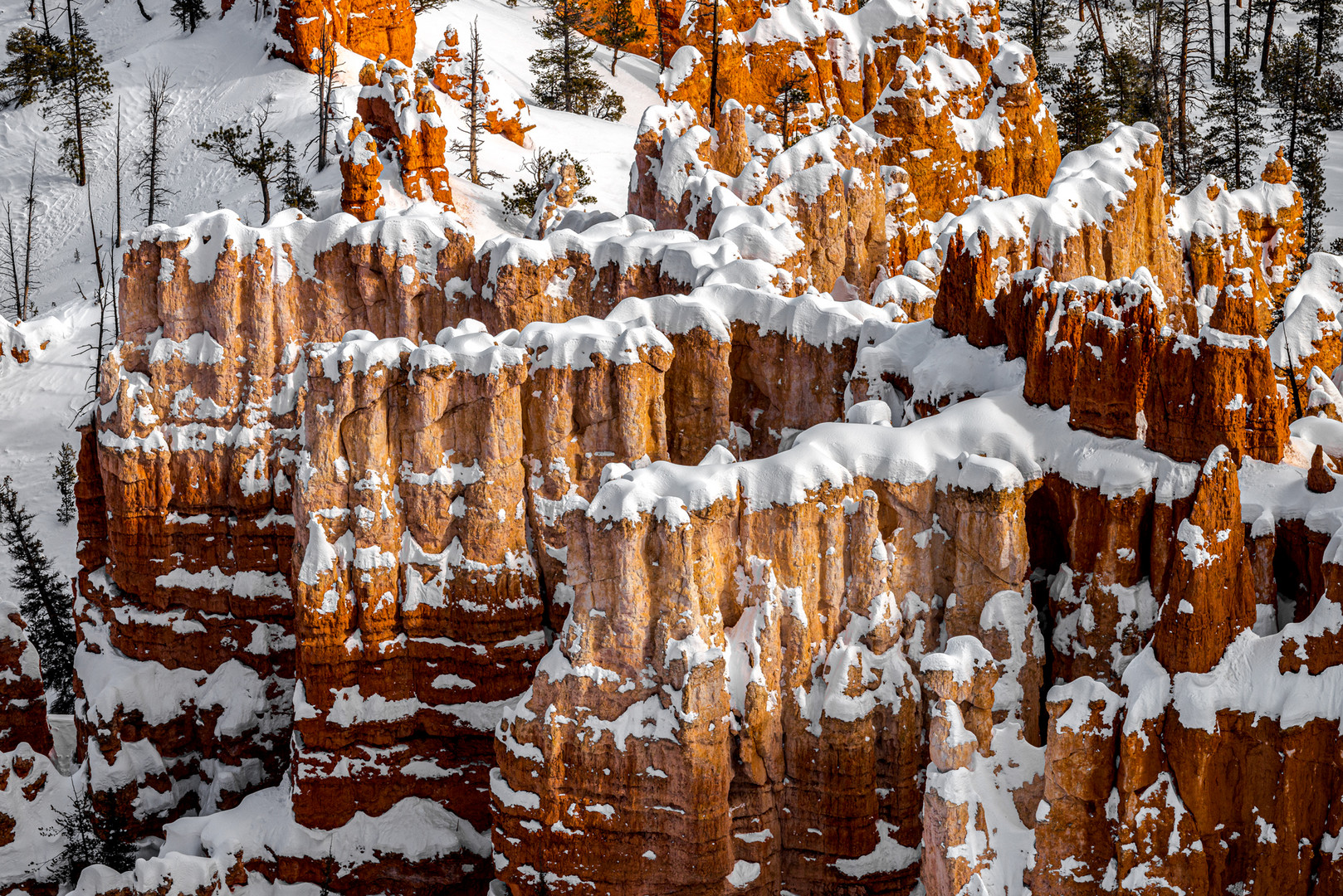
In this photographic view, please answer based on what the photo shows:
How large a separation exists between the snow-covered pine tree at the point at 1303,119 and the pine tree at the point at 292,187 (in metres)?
34.0

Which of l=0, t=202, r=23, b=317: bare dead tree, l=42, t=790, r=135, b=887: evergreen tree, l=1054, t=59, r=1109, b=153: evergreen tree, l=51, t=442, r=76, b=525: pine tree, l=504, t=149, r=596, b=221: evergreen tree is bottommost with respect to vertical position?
l=42, t=790, r=135, b=887: evergreen tree

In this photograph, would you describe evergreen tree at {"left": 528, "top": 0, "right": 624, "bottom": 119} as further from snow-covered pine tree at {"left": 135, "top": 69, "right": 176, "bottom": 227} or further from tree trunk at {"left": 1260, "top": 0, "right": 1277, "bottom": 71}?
tree trunk at {"left": 1260, "top": 0, "right": 1277, "bottom": 71}

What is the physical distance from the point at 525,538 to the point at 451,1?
56.1 meters

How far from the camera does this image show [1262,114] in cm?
5753

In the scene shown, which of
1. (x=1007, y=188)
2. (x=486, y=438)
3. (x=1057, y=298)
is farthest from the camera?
(x=1007, y=188)

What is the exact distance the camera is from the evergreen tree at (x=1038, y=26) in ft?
211

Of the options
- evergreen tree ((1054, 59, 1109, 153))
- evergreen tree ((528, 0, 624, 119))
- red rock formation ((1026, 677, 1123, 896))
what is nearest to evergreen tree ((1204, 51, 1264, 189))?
evergreen tree ((1054, 59, 1109, 153))

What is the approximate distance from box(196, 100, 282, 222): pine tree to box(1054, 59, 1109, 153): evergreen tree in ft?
102

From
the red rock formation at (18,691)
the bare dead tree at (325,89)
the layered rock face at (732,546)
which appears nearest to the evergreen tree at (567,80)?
the bare dead tree at (325,89)

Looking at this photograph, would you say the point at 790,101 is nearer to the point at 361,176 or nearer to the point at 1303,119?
the point at 361,176

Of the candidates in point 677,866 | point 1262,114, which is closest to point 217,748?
point 677,866

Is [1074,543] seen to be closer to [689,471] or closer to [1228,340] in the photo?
[1228,340]

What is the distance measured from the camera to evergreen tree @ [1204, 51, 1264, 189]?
47812 mm

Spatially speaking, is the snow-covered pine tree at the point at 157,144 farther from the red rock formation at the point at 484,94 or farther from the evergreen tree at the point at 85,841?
the evergreen tree at the point at 85,841
